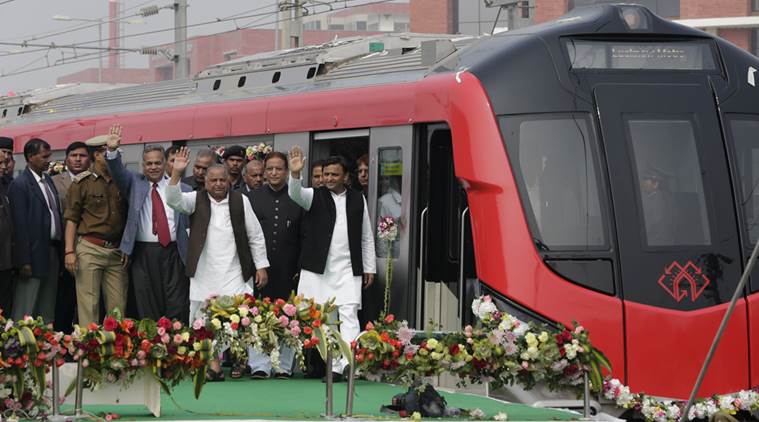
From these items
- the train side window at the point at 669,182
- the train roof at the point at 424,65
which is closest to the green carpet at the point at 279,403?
the train side window at the point at 669,182

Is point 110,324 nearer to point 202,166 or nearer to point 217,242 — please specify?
point 217,242

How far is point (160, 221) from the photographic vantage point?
12773 millimetres

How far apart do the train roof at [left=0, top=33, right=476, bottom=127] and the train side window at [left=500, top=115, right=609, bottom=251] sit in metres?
1.74

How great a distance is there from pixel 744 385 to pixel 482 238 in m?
2.07

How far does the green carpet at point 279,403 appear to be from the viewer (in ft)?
31.4

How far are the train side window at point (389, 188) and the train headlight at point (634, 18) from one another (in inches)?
82.7

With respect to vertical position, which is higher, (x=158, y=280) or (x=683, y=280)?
(x=683, y=280)

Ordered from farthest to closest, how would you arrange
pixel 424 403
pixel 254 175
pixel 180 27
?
pixel 180 27 → pixel 254 175 → pixel 424 403

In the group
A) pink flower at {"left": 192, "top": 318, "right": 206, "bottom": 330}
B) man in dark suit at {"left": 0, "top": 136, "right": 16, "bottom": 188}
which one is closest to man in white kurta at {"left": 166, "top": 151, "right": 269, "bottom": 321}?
man in dark suit at {"left": 0, "top": 136, "right": 16, "bottom": 188}

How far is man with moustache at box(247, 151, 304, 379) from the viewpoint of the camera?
42.8 feet

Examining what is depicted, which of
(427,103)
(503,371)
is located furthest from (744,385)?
(427,103)

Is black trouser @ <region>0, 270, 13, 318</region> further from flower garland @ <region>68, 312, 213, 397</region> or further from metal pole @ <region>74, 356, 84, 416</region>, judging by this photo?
metal pole @ <region>74, 356, 84, 416</region>

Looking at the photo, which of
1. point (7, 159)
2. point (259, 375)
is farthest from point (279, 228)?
point (7, 159)

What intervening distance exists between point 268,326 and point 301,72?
6.17 metres
